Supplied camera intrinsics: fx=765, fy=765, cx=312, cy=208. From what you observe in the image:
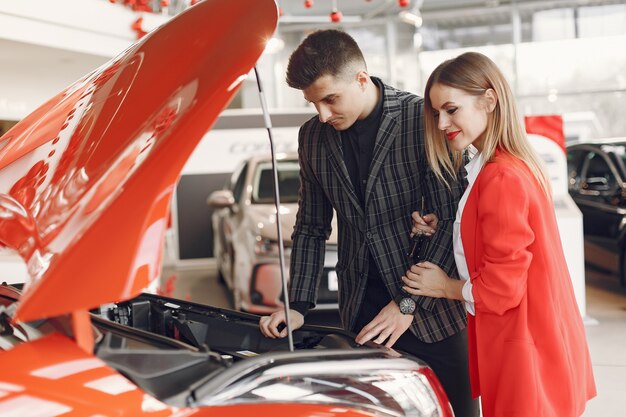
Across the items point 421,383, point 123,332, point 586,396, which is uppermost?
point 123,332

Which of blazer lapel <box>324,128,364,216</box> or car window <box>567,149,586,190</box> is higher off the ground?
blazer lapel <box>324,128,364,216</box>

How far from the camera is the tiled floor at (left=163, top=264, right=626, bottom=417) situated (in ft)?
14.2

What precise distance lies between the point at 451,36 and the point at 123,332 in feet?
47.8

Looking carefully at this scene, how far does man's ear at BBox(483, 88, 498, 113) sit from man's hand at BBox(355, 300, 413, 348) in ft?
1.94

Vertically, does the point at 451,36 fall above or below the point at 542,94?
above

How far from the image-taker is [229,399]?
4.11 ft

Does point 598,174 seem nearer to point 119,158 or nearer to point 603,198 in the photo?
point 603,198

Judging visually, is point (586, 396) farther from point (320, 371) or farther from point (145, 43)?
point (145, 43)

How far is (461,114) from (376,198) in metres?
0.40

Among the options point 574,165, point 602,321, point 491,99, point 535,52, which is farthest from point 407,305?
point 535,52

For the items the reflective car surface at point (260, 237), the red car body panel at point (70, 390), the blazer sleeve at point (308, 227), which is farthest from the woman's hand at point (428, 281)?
the reflective car surface at point (260, 237)

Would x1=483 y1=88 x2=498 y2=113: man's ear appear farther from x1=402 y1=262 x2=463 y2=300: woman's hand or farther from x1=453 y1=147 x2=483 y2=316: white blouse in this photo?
x1=402 y1=262 x2=463 y2=300: woman's hand

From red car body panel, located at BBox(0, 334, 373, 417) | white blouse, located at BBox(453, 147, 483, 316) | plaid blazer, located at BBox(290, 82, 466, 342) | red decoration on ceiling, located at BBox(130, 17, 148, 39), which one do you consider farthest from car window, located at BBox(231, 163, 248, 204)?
red car body panel, located at BBox(0, 334, 373, 417)

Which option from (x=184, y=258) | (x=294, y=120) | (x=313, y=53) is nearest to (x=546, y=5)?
(x=294, y=120)
